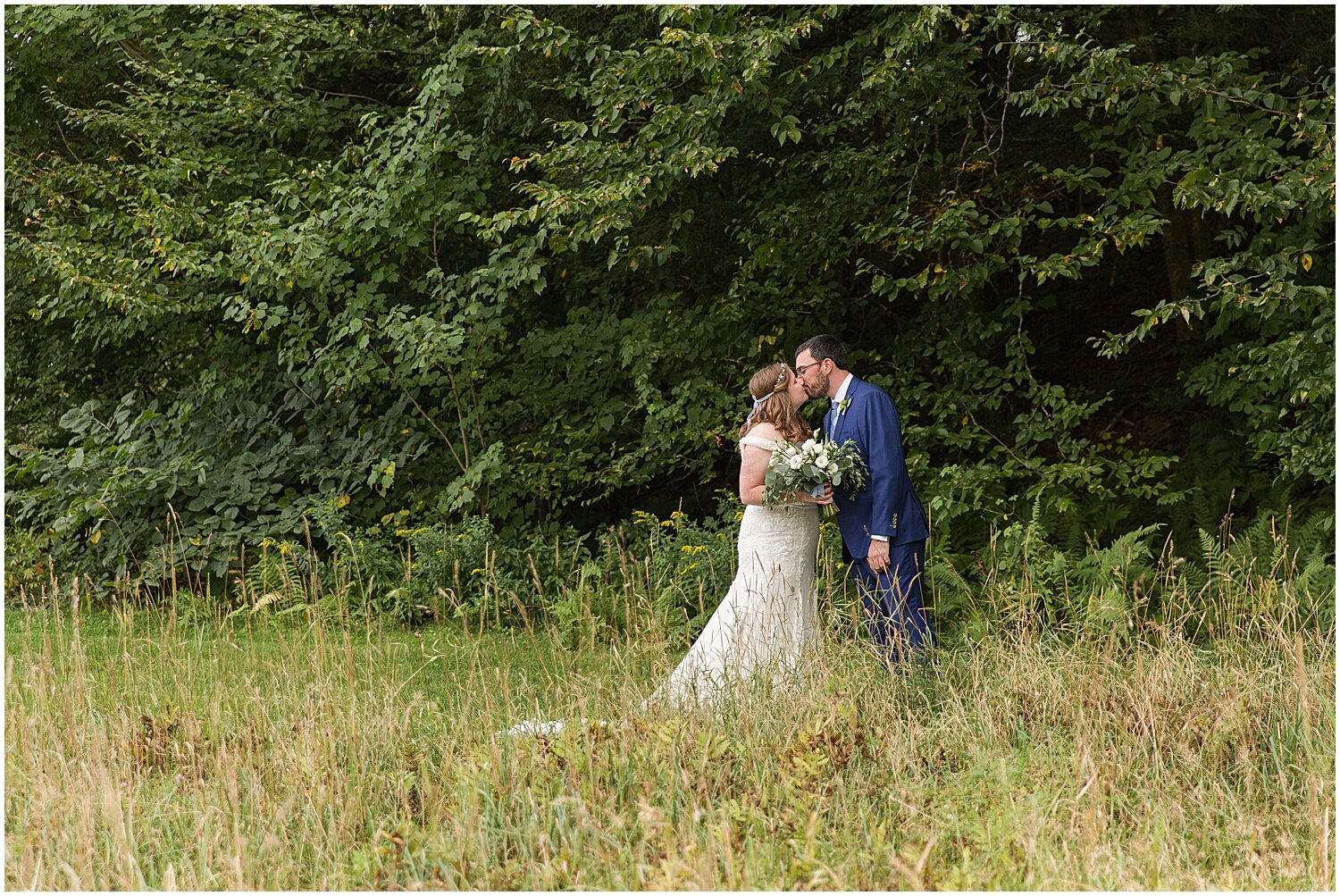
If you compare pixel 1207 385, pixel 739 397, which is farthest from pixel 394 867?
pixel 1207 385

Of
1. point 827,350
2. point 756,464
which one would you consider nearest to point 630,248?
point 827,350

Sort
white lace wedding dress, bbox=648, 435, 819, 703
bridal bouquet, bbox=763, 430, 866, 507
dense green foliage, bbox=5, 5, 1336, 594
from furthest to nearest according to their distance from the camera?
dense green foliage, bbox=5, 5, 1336, 594 → bridal bouquet, bbox=763, 430, 866, 507 → white lace wedding dress, bbox=648, 435, 819, 703

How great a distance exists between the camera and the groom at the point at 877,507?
540 cm

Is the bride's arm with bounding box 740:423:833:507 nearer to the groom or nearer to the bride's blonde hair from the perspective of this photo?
the bride's blonde hair

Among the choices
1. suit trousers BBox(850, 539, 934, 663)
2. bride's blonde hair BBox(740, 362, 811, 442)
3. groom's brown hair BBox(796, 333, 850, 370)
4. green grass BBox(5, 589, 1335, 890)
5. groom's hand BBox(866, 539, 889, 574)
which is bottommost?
green grass BBox(5, 589, 1335, 890)

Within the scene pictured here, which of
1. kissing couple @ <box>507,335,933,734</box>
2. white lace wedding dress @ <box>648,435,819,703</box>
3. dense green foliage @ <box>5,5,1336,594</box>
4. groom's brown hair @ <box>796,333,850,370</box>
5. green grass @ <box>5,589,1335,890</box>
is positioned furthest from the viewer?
dense green foliage @ <box>5,5,1336,594</box>

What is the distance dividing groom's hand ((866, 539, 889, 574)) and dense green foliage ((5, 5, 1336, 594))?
1.63 m

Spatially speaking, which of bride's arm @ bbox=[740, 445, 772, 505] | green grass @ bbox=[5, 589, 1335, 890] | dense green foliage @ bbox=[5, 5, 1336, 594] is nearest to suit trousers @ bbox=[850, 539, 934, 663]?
green grass @ bbox=[5, 589, 1335, 890]

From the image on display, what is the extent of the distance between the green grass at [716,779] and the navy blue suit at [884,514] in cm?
38

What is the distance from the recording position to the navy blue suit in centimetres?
540

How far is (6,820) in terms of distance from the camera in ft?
12.3

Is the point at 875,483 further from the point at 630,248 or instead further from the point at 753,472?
the point at 630,248

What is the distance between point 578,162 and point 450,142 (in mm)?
901

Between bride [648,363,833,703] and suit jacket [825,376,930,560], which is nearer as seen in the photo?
bride [648,363,833,703]
